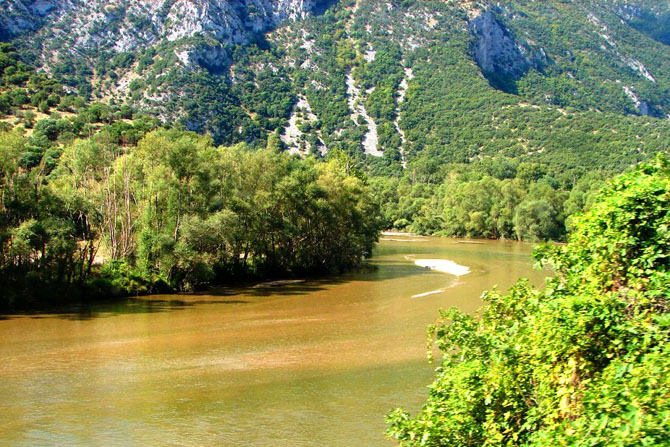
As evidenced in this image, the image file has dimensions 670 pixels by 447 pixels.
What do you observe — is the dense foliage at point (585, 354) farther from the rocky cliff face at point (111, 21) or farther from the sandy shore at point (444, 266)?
the rocky cliff face at point (111, 21)

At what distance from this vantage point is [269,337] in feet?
93.4

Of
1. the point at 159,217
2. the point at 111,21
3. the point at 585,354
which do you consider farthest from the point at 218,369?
the point at 111,21

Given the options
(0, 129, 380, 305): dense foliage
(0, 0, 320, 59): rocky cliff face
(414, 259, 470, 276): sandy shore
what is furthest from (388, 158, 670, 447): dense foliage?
(0, 0, 320, 59): rocky cliff face

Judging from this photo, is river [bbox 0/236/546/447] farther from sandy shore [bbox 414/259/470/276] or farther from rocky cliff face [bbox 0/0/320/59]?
rocky cliff face [bbox 0/0/320/59]

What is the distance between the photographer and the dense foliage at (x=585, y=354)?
6896 millimetres

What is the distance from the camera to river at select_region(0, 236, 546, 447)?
55.6ft

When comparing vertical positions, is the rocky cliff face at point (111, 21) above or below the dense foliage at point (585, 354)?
above

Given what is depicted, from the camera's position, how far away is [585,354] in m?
8.30

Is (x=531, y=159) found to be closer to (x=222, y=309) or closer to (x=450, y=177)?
(x=450, y=177)

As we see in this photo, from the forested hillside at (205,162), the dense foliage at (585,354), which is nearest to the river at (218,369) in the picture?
the forested hillside at (205,162)

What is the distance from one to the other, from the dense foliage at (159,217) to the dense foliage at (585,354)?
28409 mm

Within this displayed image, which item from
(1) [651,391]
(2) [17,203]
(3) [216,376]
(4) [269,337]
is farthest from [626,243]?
(2) [17,203]

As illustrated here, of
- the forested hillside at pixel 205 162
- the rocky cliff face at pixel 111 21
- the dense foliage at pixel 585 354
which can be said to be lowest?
the dense foliage at pixel 585 354

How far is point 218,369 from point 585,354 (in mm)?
Result: 16810
